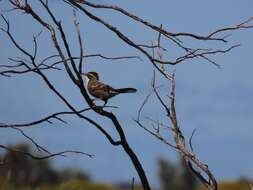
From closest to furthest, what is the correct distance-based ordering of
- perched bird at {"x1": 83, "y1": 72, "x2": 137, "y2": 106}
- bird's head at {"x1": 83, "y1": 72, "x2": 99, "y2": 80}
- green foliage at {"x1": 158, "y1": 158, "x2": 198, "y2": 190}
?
perched bird at {"x1": 83, "y1": 72, "x2": 137, "y2": 106}, bird's head at {"x1": 83, "y1": 72, "x2": 99, "y2": 80}, green foliage at {"x1": 158, "y1": 158, "x2": 198, "y2": 190}

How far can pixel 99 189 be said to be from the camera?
17875mm

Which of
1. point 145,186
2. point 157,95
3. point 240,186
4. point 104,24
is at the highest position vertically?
point 240,186

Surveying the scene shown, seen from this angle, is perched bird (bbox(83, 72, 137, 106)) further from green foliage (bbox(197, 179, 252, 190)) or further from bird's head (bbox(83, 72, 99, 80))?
green foliage (bbox(197, 179, 252, 190))

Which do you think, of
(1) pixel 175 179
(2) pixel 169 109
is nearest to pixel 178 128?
(2) pixel 169 109

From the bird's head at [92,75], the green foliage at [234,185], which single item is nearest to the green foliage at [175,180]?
the green foliage at [234,185]

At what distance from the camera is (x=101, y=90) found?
15.8 ft

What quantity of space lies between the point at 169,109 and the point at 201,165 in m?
0.28

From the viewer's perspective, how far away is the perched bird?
4.22 m

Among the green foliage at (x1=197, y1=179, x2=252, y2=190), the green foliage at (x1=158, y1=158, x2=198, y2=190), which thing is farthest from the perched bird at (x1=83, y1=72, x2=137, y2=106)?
the green foliage at (x1=158, y1=158, x2=198, y2=190)

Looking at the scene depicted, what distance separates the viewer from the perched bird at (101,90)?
4219 mm

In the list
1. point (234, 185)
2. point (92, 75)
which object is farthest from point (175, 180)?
point (92, 75)

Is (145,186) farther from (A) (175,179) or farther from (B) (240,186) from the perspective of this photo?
(A) (175,179)

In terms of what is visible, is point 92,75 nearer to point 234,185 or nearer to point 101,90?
point 101,90

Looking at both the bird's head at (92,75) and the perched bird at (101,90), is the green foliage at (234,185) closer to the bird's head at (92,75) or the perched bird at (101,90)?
the bird's head at (92,75)
